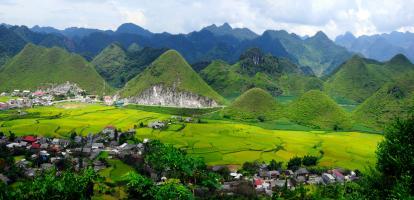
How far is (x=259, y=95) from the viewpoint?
14050 cm

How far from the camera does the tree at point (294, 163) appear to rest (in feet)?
220

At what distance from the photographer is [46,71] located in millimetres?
185375

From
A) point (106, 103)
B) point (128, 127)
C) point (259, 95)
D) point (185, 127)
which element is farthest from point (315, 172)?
point (106, 103)

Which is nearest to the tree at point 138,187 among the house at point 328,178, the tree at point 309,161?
the house at point 328,178

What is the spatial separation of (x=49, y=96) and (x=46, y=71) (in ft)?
92.4

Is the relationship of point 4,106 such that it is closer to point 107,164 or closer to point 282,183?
point 107,164

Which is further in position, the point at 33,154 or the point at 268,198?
the point at 33,154

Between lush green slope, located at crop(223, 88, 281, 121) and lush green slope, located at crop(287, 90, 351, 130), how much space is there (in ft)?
18.9

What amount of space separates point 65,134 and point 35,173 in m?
33.4

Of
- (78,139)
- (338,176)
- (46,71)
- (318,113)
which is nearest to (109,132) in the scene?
(78,139)

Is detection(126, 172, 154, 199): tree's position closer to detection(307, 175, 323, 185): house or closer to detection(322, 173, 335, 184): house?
detection(307, 175, 323, 185): house

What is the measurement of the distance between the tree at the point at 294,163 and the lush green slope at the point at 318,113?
52.5 m

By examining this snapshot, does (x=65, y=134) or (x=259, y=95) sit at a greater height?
(x=259, y=95)

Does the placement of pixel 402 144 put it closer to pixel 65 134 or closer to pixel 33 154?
pixel 33 154
